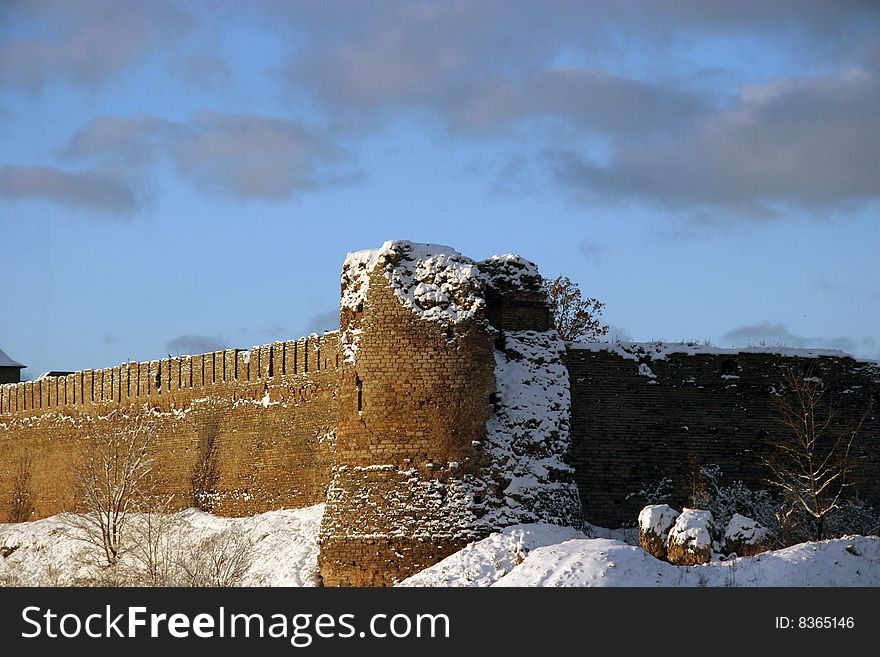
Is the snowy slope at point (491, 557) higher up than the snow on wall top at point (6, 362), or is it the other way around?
the snow on wall top at point (6, 362)

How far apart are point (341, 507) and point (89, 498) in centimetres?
863

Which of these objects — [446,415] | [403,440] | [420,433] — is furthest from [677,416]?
[403,440]

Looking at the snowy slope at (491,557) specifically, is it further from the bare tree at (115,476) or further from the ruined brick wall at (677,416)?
the bare tree at (115,476)

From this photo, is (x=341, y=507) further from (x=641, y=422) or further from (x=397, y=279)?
(x=641, y=422)

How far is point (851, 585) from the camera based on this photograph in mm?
19312

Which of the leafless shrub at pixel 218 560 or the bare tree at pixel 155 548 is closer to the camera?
the leafless shrub at pixel 218 560

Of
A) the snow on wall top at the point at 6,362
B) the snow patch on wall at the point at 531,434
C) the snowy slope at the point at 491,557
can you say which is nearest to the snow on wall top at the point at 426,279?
the snow patch on wall at the point at 531,434

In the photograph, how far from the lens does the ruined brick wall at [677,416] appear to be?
26062mm

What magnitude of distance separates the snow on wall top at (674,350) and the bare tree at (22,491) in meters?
16.4

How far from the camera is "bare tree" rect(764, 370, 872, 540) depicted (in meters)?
26.4

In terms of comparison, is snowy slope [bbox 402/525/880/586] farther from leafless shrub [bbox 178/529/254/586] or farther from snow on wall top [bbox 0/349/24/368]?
snow on wall top [bbox 0/349/24/368]

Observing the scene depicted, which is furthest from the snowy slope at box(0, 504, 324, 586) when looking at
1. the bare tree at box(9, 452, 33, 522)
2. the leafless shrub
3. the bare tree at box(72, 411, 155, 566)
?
the bare tree at box(72, 411, 155, 566)

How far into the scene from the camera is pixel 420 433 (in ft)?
75.7
